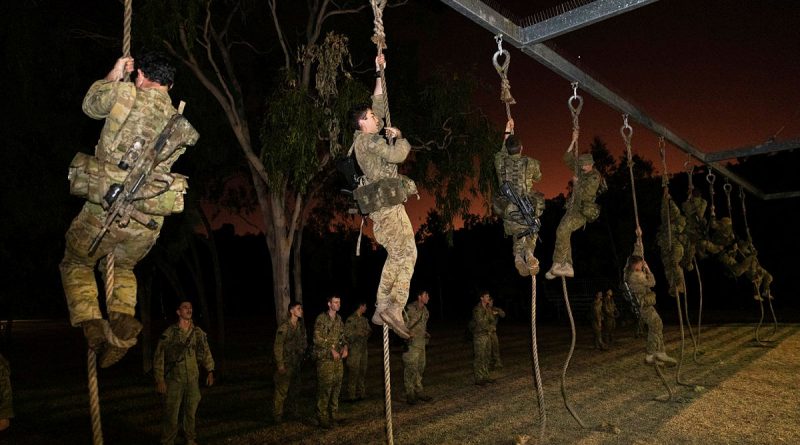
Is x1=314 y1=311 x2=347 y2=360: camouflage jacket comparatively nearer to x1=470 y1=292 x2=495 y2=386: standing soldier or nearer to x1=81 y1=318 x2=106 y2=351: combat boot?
x1=470 y1=292 x2=495 y2=386: standing soldier

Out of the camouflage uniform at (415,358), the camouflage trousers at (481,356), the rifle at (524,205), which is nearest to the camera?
the rifle at (524,205)

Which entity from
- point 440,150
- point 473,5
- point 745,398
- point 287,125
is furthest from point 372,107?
point 440,150

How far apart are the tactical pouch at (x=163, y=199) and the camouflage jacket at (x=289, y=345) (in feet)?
20.3

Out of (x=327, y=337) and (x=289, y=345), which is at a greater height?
(x=327, y=337)

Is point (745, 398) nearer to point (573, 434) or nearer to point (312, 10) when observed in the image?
point (573, 434)

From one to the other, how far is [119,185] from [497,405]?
867 cm

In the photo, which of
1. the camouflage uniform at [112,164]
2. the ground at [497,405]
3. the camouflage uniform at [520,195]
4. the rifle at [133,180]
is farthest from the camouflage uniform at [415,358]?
the rifle at [133,180]

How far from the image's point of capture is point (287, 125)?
11211 mm

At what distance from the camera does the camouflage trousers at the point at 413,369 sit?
10.8 m

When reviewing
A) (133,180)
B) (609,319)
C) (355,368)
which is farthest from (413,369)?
(609,319)

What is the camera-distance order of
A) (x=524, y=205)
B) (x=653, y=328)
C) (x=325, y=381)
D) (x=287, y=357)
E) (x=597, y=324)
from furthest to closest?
(x=597, y=324)
(x=287, y=357)
(x=653, y=328)
(x=325, y=381)
(x=524, y=205)

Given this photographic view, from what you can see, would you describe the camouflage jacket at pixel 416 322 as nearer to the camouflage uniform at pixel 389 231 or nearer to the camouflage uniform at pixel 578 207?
the camouflage uniform at pixel 578 207

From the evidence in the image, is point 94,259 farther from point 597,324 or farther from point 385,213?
point 597,324

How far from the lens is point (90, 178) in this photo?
3061 mm
